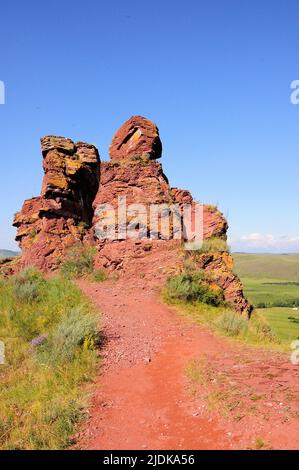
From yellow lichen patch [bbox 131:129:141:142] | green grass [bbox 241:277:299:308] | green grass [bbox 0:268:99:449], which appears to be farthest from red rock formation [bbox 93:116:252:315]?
green grass [bbox 241:277:299:308]

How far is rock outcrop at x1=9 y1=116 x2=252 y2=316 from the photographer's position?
48.1 ft

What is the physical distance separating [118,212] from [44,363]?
906 cm

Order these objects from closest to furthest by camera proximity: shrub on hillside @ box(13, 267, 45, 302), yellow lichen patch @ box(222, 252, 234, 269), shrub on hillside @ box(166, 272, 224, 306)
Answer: shrub on hillside @ box(13, 267, 45, 302) < shrub on hillside @ box(166, 272, 224, 306) < yellow lichen patch @ box(222, 252, 234, 269)

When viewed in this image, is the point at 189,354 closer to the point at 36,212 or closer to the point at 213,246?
the point at 213,246

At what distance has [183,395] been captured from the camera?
622 cm

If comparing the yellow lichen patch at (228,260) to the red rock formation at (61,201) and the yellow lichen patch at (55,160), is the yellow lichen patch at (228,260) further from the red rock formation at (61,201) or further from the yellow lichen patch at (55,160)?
the yellow lichen patch at (55,160)

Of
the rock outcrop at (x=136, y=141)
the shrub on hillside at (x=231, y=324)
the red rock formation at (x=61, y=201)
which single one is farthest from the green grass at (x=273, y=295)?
the shrub on hillside at (x=231, y=324)

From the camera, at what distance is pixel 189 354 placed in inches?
323

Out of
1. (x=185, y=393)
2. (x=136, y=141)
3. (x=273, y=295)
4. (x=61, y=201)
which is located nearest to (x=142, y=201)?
(x=136, y=141)

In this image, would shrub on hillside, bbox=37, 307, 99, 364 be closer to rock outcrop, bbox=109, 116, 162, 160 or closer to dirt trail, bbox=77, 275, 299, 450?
dirt trail, bbox=77, 275, 299, 450

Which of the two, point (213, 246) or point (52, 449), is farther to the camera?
point (213, 246)
